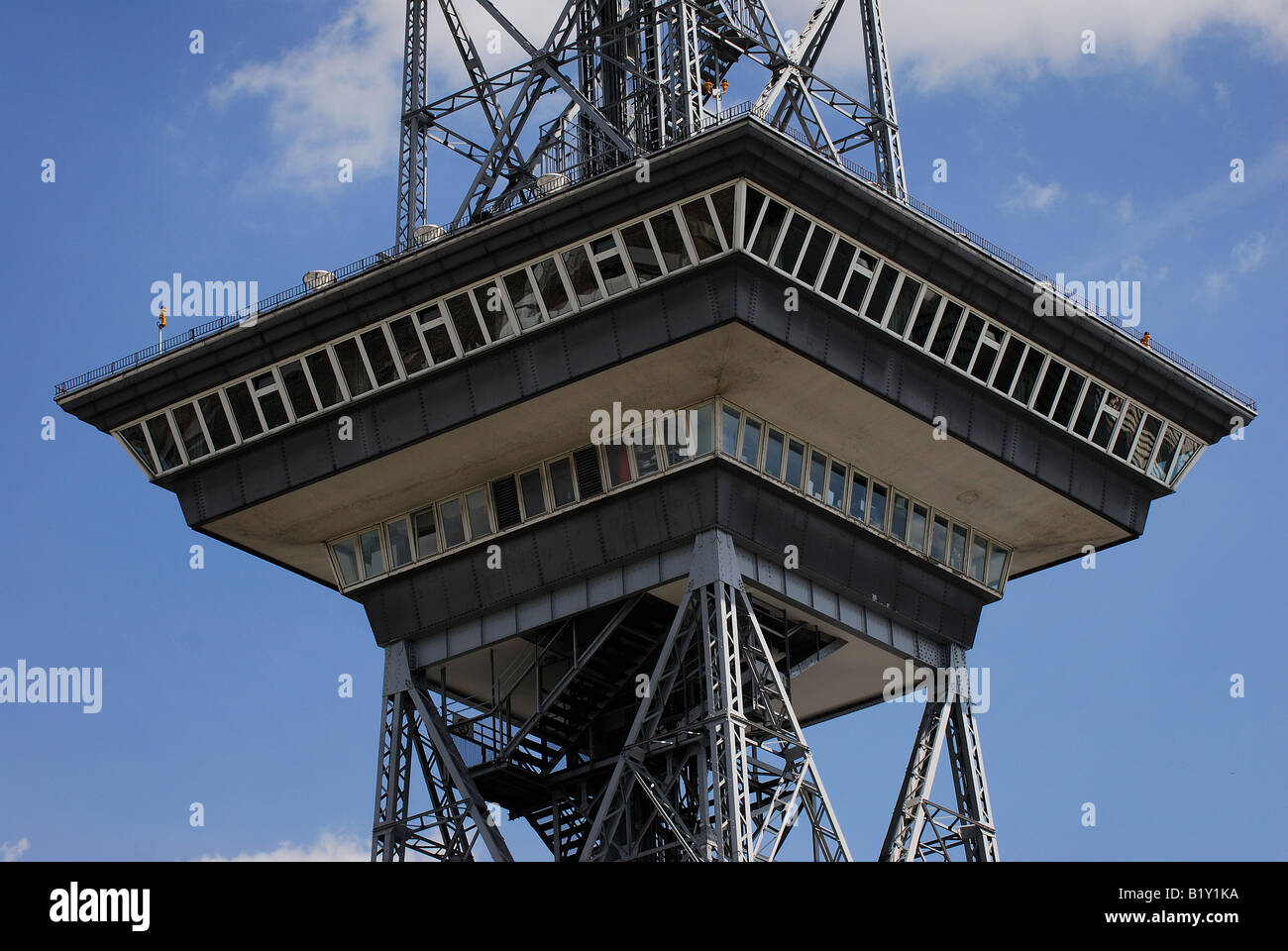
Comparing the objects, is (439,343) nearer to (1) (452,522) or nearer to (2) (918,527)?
(1) (452,522)

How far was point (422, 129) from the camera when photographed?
8525 centimetres

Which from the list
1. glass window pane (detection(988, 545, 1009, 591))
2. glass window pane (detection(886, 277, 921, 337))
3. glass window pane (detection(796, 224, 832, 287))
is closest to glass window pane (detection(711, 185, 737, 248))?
glass window pane (detection(796, 224, 832, 287))

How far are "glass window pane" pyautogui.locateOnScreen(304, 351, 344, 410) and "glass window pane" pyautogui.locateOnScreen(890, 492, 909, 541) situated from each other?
18.1 meters

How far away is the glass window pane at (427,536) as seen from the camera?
76.7 metres

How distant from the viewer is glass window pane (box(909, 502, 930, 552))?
252ft

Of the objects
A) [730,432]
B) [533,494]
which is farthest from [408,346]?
[730,432]

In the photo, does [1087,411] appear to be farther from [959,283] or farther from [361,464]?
[361,464]

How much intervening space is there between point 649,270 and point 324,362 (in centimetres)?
1160

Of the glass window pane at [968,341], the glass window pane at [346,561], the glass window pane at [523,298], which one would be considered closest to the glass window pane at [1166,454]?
the glass window pane at [968,341]

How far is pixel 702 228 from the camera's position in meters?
68.5

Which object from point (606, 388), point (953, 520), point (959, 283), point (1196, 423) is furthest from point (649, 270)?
point (1196, 423)

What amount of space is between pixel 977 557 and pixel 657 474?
43.5ft
